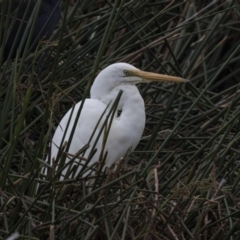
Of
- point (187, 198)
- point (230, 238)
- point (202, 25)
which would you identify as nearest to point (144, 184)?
Result: point (187, 198)

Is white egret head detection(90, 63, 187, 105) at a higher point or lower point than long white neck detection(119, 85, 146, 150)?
higher

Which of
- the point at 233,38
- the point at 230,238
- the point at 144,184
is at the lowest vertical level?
the point at 233,38

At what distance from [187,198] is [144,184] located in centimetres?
12

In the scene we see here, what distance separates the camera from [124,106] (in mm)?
2953

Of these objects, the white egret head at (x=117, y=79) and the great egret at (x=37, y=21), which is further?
the great egret at (x=37, y=21)

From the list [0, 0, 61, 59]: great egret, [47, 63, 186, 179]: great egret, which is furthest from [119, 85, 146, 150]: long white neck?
[0, 0, 61, 59]: great egret

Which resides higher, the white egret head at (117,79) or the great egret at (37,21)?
the white egret head at (117,79)

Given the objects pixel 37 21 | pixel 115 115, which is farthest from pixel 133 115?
pixel 37 21

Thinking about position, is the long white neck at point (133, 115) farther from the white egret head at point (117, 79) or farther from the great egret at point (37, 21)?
the great egret at point (37, 21)

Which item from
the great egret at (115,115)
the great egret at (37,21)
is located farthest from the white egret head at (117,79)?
the great egret at (37,21)

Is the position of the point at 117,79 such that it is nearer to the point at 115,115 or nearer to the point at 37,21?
the point at 115,115

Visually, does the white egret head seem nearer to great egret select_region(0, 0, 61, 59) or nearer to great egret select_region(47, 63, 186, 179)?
great egret select_region(47, 63, 186, 179)

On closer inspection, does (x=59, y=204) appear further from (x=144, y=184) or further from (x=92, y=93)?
(x=92, y=93)

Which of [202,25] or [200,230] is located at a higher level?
[200,230]
